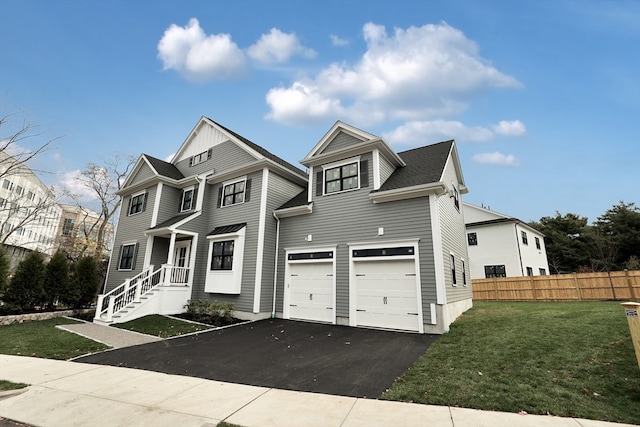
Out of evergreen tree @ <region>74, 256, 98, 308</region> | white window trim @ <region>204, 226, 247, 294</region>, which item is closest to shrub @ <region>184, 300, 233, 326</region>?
white window trim @ <region>204, 226, 247, 294</region>

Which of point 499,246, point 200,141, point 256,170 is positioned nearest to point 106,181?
point 200,141

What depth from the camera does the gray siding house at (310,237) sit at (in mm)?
9969

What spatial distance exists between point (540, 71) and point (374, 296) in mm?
12573

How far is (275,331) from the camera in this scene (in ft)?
33.0

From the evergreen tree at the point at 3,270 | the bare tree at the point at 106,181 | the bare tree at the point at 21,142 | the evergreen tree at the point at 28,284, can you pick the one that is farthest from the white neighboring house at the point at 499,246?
the bare tree at the point at 106,181

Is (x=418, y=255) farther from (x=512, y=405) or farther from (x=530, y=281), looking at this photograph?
(x=530, y=281)

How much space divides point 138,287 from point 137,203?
23.4ft

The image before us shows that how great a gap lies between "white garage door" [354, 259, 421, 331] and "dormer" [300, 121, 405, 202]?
3054 mm

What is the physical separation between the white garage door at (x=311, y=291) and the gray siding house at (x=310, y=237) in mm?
42

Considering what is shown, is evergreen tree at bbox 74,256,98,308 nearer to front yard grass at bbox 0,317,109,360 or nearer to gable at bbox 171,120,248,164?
front yard grass at bbox 0,317,109,360

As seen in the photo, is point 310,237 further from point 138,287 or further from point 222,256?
point 138,287

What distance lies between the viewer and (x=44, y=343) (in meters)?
8.65

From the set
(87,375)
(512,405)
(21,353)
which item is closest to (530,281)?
(512,405)

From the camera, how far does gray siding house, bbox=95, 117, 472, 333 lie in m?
9.97
